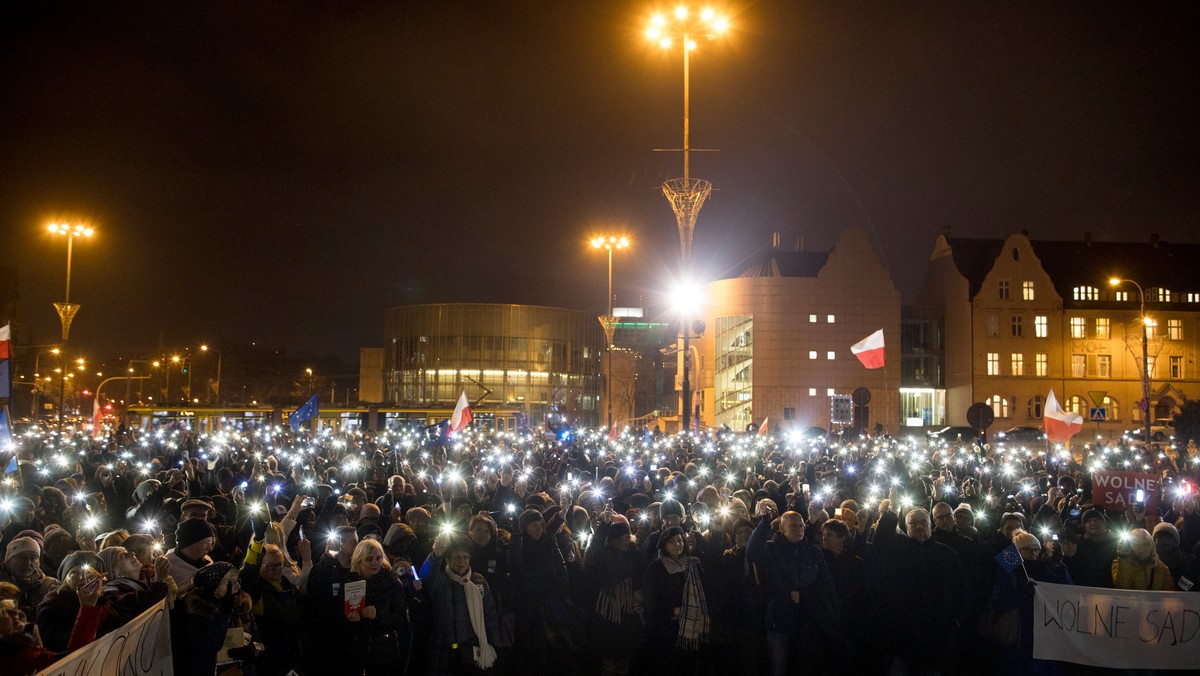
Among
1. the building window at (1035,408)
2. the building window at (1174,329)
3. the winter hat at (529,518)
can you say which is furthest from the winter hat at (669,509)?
the building window at (1174,329)

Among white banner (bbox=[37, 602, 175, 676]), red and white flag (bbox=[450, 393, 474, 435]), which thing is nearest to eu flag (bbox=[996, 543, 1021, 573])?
white banner (bbox=[37, 602, 175, 676])

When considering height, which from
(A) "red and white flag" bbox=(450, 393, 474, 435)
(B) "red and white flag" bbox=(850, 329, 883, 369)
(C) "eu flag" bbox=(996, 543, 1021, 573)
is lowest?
(C) "eu flag" bbox=(996, 543, 1021, 573)

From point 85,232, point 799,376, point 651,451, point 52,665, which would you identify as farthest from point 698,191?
point 799,376

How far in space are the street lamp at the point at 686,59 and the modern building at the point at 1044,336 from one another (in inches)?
1794

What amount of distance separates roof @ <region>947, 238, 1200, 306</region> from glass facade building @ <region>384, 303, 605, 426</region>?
126ft

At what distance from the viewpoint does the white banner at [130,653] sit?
5074 millimetres

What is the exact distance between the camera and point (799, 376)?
62.6 meters

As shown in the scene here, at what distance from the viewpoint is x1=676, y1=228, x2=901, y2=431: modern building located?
6234 centimetres

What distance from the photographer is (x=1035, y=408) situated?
61938mm

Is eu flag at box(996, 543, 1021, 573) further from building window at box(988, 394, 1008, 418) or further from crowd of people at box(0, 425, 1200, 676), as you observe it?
building window at box(988, 394, 1008, 418)

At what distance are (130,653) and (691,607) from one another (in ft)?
13.7

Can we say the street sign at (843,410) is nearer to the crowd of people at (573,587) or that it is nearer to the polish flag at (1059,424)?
the polish flag at (1059,424)

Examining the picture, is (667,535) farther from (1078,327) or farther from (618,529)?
(1078,327)

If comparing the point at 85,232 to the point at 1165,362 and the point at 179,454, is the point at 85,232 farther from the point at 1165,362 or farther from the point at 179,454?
the point at 1165,362
